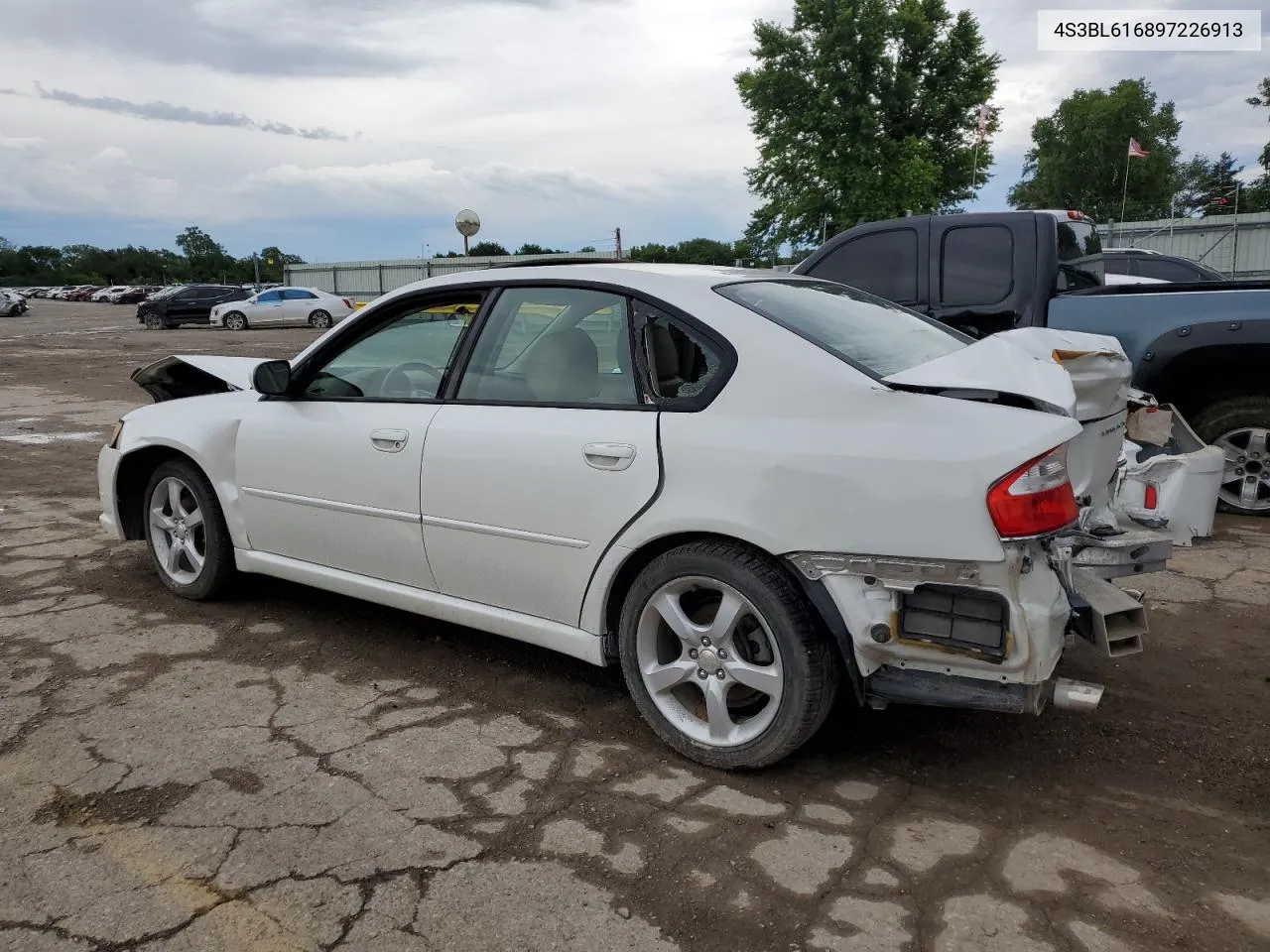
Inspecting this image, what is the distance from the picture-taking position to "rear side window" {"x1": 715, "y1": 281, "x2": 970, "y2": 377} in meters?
3.15

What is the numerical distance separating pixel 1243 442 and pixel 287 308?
31.1 meters

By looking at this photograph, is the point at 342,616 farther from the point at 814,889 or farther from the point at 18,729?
the point at 814,889

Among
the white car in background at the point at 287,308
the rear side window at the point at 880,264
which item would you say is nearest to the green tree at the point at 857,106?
the white car in background at the point at 287,308

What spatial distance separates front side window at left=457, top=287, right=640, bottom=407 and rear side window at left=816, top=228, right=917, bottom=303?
384 centimetres

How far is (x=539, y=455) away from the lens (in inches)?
132

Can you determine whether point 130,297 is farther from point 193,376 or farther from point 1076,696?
point 1076,696

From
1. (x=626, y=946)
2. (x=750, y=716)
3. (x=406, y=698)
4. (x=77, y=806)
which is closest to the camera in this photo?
(x=626, y=946)

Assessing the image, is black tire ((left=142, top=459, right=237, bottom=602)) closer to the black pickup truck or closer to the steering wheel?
the steering wheel

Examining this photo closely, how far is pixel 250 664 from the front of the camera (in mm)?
4031

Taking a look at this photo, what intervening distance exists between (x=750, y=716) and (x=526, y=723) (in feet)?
2.66

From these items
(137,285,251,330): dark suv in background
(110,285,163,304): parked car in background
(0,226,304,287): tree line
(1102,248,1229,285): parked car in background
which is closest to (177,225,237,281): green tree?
(0,226,304,287): tree line

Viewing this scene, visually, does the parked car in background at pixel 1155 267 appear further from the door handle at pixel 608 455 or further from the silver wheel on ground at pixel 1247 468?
the door handle at pixel 608 455

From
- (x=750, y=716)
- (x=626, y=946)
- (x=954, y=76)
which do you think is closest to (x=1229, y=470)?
(x=750, y=716)

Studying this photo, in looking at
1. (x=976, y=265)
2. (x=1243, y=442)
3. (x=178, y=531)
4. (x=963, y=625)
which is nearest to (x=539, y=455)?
(x=963, y=625)
